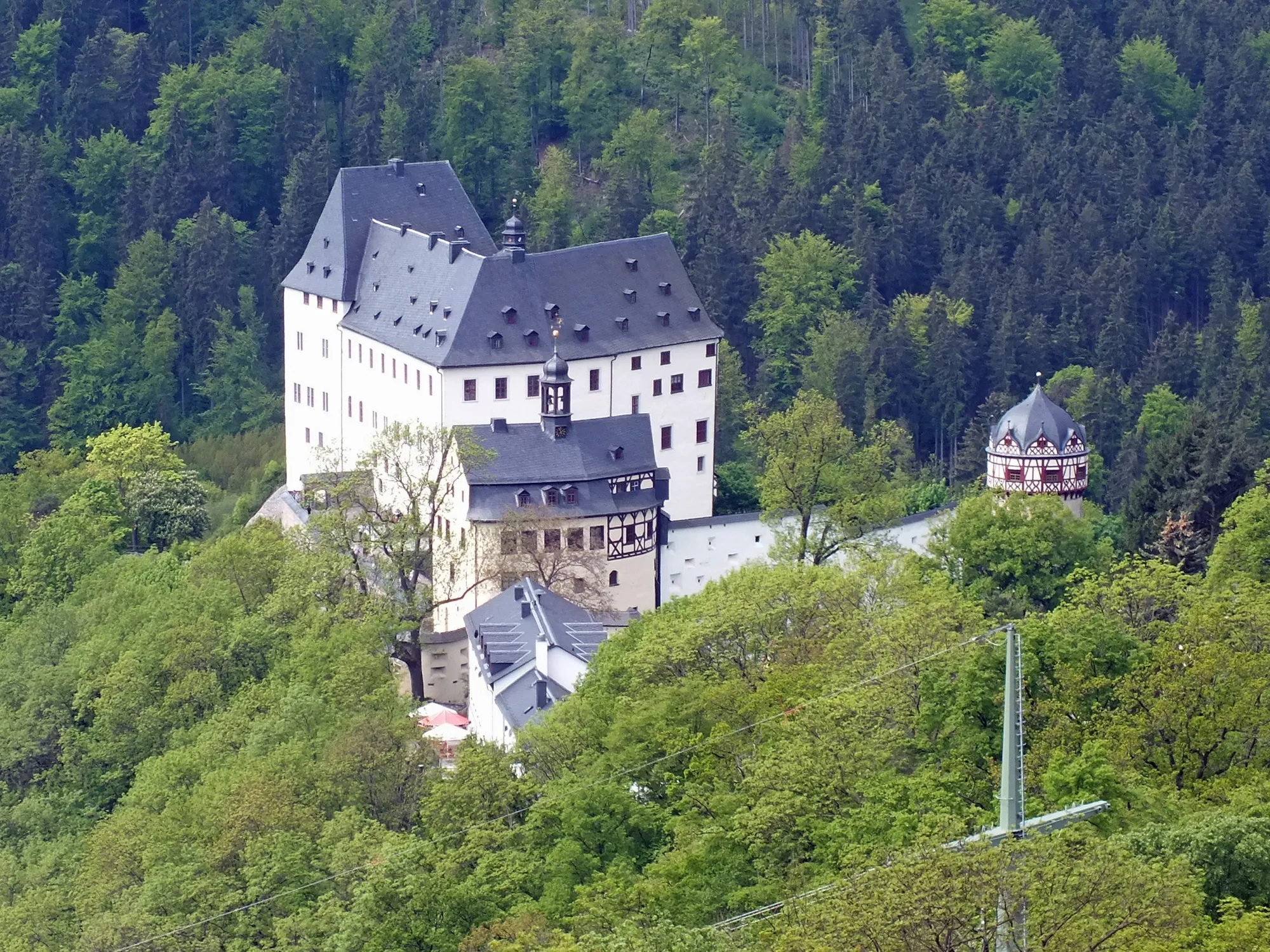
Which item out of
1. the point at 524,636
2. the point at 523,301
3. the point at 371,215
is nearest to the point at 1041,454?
the point at 523,301

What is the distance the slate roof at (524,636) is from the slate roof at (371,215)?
17.4m

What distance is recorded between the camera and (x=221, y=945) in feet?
188

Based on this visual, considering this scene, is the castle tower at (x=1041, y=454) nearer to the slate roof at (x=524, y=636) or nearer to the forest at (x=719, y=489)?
the forest at (x=719, y=489)

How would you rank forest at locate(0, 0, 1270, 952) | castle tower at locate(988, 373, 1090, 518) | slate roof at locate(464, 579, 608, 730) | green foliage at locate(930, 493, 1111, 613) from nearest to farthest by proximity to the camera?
forest at locate(0, 0, 1270, 952)
slate roof at locate(464, 579, 608, 730)
green foliage at locate(930, 493, 1111, 613)
castle tower at locate(988, 373, 1090, 518)

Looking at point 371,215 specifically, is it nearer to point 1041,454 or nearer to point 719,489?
point 719,489

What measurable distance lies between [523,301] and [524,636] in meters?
14.3

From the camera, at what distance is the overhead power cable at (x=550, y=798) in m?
53.1

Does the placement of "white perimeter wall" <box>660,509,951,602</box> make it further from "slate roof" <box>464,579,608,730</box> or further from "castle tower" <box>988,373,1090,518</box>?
"slate roof" <box>464,579,608,730</box>

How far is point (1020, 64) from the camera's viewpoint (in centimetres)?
13088

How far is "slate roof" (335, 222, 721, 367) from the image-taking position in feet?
262

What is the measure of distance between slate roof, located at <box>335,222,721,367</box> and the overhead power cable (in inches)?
943

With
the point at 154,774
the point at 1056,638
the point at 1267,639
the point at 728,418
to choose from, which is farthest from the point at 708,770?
the point at 728,418

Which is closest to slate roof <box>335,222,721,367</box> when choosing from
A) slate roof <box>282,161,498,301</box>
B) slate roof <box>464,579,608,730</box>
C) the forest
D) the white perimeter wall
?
slate roof <box>282,161,498,301</box>

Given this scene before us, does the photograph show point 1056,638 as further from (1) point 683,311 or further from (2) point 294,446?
(2) point 294,446
